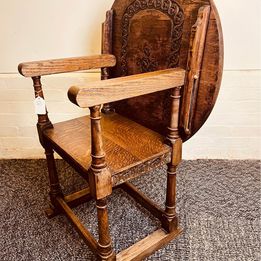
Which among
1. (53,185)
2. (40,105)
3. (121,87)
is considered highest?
(121,87)

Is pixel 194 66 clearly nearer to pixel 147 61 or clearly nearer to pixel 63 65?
pixel 147 61

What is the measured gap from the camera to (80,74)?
1.64 meters

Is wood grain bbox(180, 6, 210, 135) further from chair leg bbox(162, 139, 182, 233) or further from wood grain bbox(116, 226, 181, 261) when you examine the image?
wood grain bbox(116, 226, 181, 261)

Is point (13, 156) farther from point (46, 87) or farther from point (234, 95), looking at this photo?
point (234, 95)

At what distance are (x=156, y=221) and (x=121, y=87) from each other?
2.58ft

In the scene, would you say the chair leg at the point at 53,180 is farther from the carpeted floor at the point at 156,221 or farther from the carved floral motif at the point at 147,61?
the carved floral motif at the point at 147,61

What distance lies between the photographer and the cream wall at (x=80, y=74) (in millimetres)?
1491

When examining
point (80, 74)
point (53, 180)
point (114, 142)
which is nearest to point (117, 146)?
point (114, 142)

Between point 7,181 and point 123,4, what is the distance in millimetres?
1194

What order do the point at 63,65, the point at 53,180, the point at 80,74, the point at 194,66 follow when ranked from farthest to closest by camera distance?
1. the point at 80,74
2. the point at 53,180
3. the point at 63,65
4. the point at 194,66

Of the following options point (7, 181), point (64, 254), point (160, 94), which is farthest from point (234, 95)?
point (7, 181)

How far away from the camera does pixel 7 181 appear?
1653 mm

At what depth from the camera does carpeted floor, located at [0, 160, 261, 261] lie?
117 centimetres

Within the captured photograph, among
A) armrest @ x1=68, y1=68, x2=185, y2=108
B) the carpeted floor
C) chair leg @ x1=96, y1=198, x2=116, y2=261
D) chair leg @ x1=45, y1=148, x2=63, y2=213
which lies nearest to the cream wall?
the carpeted floor
